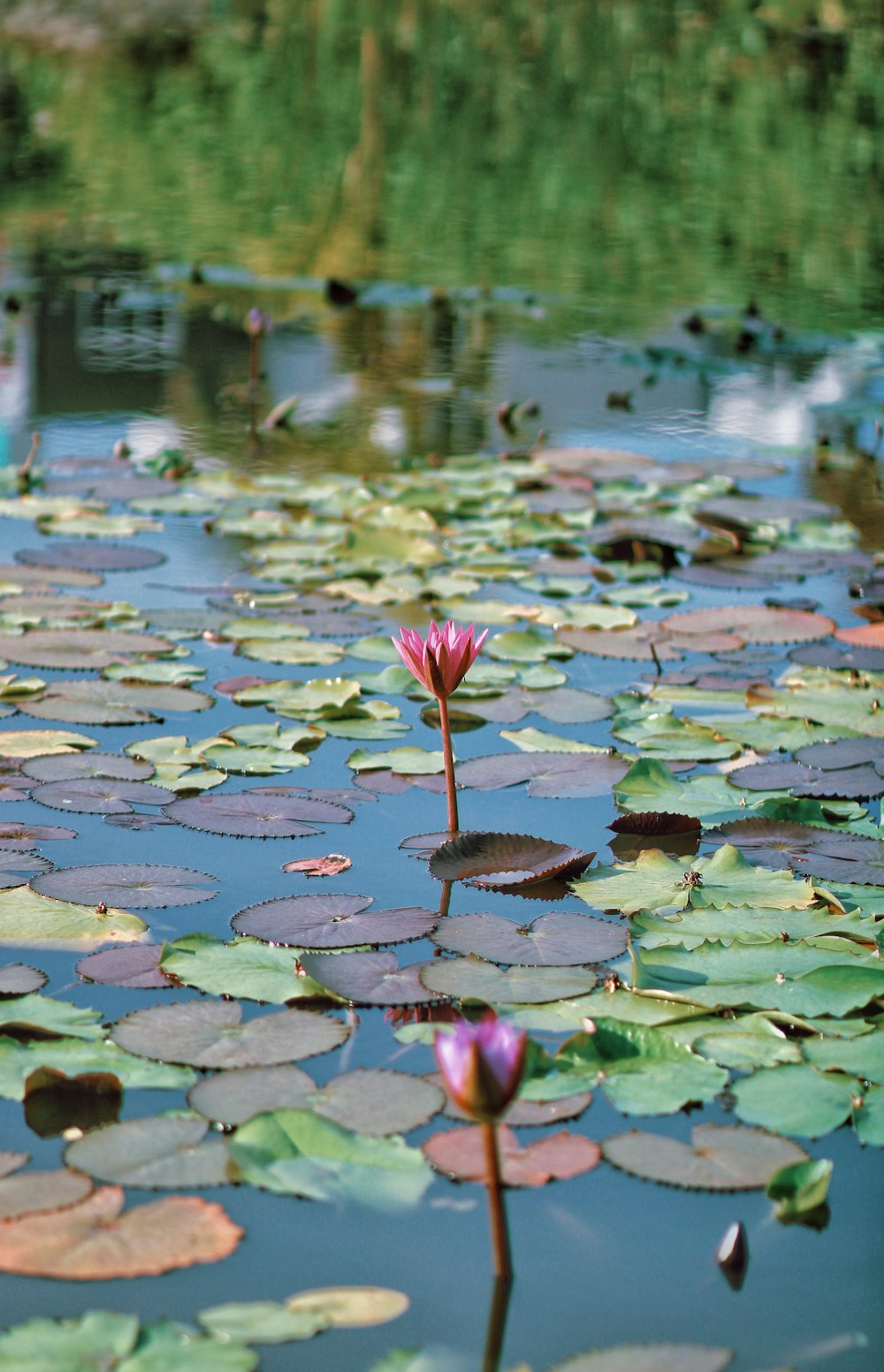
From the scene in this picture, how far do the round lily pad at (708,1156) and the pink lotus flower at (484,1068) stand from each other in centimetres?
32

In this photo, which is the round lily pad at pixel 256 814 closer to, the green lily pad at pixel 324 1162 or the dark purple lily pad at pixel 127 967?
the dark purple lily pad at pixel 127 967

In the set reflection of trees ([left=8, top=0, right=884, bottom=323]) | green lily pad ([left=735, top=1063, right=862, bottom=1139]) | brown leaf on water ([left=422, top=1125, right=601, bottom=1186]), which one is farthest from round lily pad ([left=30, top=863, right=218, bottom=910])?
reflection of trees ([left=8, top=0, right=884, bottom=323])

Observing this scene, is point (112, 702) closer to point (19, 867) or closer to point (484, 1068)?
point (19, 867)

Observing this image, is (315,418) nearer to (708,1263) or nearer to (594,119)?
(708,1263)

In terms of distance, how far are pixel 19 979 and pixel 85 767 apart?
20.0 inches

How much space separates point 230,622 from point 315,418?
1.49 m

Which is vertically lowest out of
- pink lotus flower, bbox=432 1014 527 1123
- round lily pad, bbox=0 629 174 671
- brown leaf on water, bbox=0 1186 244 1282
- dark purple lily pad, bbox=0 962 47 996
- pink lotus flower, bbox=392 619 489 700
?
brown leaf on water, bbox=0 1186 244 1282

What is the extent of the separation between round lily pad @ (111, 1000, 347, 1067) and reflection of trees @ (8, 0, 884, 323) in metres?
4.11

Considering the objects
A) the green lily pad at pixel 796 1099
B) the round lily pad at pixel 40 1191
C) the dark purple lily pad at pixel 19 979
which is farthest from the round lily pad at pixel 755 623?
the round lily pad at pixel 40 1191

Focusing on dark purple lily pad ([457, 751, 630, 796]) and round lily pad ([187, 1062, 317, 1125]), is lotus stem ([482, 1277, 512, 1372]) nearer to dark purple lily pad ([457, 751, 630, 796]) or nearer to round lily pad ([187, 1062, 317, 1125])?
round lily pad ([187, 1062, 317, 1125])

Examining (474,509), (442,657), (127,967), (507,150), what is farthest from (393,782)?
(507,150)

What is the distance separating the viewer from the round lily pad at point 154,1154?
114 cm

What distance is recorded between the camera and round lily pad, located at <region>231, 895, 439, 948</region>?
4.90ft

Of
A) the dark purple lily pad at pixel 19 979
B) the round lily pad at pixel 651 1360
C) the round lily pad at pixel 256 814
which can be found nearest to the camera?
the round lily pad at pixel 651 1360
